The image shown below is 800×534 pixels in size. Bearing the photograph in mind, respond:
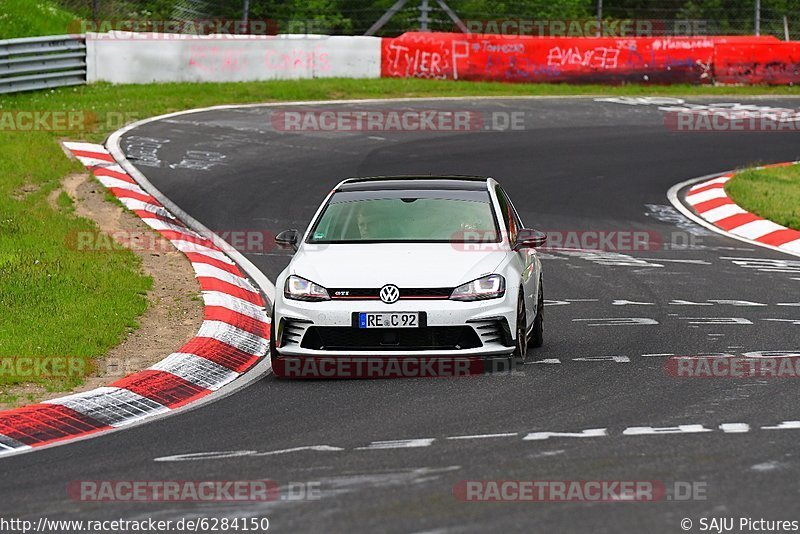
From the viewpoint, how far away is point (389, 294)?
9688 millimetres

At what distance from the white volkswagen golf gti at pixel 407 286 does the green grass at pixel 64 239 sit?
161cm

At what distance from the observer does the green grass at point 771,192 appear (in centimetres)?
1834

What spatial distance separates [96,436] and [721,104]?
2281 cm

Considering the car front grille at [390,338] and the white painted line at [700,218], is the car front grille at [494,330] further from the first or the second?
the white painted line at [700,218]

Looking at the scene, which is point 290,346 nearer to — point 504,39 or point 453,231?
point 453,231

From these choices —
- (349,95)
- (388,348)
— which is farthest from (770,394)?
(349,95)

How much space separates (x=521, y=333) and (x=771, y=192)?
1072cm

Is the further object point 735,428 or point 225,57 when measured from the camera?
point 225,57

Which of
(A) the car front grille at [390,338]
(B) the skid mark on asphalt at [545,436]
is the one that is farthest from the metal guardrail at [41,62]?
(B) the skid mark on asphalt at [545,436]

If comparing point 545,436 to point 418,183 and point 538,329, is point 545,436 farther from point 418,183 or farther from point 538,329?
point 418,183

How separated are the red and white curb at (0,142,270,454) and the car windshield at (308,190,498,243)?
1.13m

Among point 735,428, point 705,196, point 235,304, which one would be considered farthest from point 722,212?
point 735,428

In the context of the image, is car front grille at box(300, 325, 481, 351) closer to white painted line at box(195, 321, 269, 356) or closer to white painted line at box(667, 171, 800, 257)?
white painted line at box(195, 321, 269, 356)

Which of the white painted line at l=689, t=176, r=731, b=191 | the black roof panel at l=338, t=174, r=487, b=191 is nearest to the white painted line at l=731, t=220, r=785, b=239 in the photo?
the white painted line at l=689, t=176, r=731, b=191
